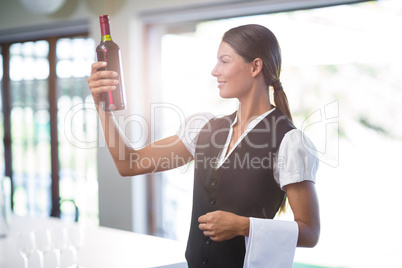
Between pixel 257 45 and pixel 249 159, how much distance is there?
30 centimetres

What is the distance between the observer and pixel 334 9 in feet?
7.16

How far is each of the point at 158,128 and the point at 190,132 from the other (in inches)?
52.1

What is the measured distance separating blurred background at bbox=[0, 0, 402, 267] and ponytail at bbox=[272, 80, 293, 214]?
714mm

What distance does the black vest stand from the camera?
1090 mm

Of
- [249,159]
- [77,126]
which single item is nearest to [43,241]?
[249,159]

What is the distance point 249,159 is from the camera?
3.60 feet

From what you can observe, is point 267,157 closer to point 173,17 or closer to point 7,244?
point 7,244

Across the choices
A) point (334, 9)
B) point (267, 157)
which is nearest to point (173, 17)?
point (334, 9)

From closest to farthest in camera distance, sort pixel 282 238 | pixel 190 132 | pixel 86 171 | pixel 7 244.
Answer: pixel 282 238 < pixel 190 132 < pixel 7 244 < pixel 86 171

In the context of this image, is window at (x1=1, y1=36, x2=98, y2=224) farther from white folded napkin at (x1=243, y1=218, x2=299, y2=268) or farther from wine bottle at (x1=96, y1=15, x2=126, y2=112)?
white folded napkin at (x1=243, y1=218, x2=299, y2=268)

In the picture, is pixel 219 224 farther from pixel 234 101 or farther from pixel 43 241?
pixel 234 101

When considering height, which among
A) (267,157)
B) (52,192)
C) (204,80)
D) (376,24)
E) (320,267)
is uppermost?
(376,24)

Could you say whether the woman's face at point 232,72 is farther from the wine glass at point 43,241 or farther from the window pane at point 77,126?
the window pane at point 77,126

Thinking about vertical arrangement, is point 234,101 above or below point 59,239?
above
